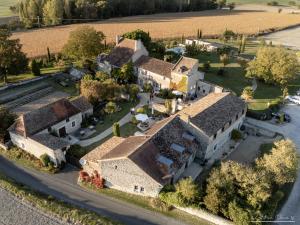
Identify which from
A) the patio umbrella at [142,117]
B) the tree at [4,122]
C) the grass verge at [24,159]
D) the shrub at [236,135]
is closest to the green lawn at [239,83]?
the shrub at [236,135]

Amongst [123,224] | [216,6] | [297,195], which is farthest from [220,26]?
[123,224]

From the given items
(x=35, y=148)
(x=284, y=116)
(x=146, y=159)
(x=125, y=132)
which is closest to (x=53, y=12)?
(x=125, y=132)

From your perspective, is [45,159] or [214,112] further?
[214,112]

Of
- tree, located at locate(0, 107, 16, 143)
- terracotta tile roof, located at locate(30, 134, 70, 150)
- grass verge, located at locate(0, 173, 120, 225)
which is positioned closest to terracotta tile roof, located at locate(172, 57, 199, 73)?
terracotta tile roof, located at locate(30, 134, 70, 150)

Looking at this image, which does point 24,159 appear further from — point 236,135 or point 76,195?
point 236,135

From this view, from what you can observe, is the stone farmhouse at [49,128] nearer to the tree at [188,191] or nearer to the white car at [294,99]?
the tree at [188,191]
